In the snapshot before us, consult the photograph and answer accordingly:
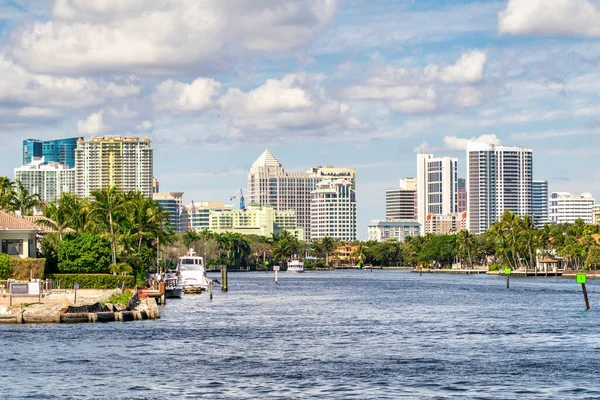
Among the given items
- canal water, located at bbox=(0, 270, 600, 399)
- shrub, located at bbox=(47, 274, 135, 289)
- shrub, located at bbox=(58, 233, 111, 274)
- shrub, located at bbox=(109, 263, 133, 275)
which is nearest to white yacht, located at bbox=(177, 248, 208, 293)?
shrub, located at bbox=(109, 263, 133, 275)

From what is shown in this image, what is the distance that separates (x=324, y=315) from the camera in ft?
253

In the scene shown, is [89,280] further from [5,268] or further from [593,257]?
[593,257]

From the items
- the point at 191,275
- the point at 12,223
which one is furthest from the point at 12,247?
the point at 191,275

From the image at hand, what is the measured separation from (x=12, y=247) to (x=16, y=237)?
0.99m

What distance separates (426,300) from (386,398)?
207 ft

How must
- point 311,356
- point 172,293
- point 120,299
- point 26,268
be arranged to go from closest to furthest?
point 311,356
point 120,299
point 26,268
point 172,293

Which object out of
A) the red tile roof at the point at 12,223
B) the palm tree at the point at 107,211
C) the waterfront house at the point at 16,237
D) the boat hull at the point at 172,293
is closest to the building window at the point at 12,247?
the waterfront house at the point at 16,237

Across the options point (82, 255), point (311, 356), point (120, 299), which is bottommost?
Result: point (311, 356)

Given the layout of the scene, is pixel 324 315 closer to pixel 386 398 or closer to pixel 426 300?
pixel 426 300

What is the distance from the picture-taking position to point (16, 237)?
9025 centimetres

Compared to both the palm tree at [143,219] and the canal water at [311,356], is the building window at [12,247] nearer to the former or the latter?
the canal water at [311,356]

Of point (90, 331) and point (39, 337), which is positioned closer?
point (39, 337)

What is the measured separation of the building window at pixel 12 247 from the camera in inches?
3553

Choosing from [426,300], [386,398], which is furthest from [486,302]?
[386,398]
